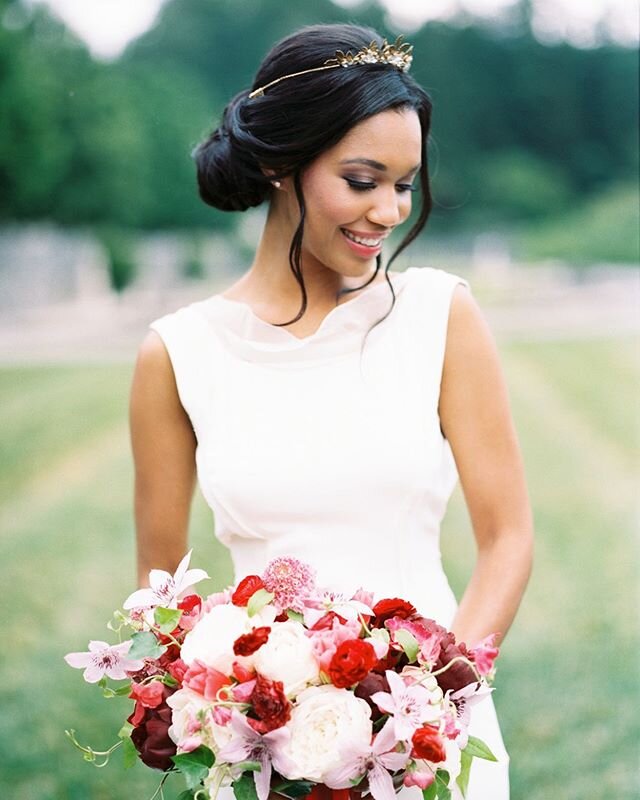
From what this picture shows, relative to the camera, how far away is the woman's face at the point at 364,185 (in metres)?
2.27

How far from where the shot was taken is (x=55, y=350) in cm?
1201

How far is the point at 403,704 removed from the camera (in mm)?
1642

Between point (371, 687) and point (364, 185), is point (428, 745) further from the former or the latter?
point (364, 185)

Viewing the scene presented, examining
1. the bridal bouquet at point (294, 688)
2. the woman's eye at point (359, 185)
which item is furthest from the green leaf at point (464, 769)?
the woman's eye at point (359, 185)

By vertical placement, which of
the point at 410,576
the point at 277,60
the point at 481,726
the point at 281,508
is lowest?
the point at 481,726

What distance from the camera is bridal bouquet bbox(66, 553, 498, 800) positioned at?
1633 mm

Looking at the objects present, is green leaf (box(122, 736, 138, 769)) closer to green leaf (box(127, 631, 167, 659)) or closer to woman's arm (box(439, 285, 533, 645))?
green leaf (box(127, 631, 167, 659))

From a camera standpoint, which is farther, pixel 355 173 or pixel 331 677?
pixel 355 173

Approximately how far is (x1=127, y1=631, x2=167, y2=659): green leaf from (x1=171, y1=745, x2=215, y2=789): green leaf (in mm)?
170

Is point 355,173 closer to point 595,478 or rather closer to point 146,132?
point 595,478

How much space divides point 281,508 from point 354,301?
50 cm

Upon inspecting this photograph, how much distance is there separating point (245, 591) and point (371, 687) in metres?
0.25

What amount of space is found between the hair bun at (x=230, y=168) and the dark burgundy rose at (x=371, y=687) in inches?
47.8

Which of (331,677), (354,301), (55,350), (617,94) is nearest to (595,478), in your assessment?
(617,94)
